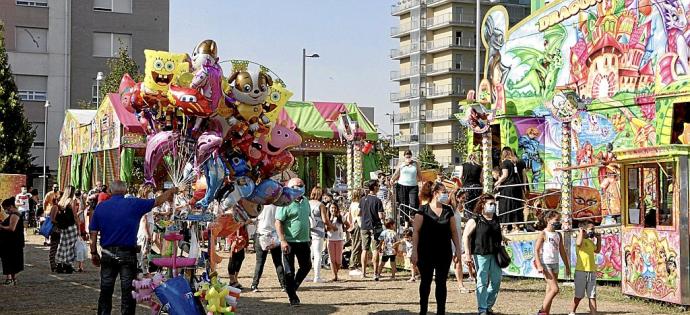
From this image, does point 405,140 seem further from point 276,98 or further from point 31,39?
point 276,98

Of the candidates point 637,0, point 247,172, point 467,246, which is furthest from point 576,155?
point 247,172

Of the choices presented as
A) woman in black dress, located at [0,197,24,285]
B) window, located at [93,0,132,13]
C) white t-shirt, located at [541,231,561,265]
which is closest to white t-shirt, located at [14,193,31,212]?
woman in black dress, located at [0,197,24,285]

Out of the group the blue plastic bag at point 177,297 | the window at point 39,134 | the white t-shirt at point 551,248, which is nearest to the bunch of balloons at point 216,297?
the blue plastic bag at point 177,297

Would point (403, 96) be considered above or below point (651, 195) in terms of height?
above

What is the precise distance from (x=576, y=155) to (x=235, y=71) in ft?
35.3

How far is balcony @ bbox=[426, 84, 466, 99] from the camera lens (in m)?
87.1

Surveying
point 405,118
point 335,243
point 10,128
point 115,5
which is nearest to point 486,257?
point 335,243

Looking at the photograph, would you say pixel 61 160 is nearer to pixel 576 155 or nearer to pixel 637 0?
pixel 576 155

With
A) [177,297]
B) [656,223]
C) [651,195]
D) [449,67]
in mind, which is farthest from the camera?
[449,67]

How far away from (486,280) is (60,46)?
141 feet

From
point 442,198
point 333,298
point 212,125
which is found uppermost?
point 212,125

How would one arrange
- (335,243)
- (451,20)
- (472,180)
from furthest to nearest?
1. (451,20)
2. (472,180)
3. (335,243)

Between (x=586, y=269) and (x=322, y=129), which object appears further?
(x=322, y=129)

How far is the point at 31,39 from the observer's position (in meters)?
50.8
